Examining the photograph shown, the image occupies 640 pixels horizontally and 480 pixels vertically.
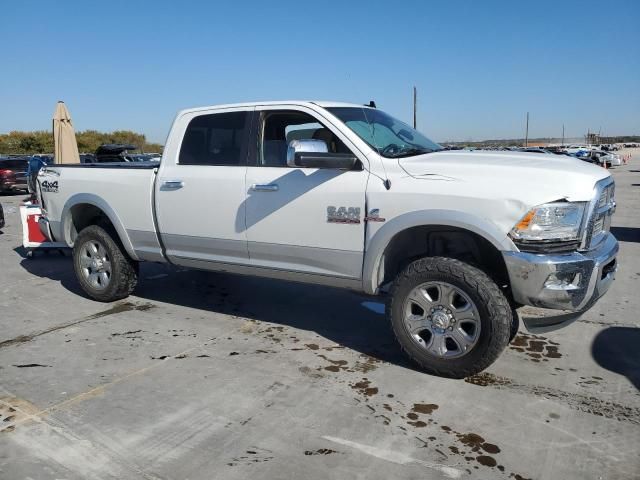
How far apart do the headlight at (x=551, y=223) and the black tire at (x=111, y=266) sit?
3969 mm

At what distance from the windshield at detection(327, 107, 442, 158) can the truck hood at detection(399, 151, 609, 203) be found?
36 centimetres

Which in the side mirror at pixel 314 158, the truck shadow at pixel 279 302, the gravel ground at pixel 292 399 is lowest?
the gravel ground at pixel 292 399

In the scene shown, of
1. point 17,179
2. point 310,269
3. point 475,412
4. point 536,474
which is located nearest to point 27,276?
point 310,269

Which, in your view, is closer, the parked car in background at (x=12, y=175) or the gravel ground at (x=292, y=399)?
the gravel ground at (x=292, y=399)

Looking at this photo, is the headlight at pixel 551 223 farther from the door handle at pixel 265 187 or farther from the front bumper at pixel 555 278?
the door handle at pixel 265 187

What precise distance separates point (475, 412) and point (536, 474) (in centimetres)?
63

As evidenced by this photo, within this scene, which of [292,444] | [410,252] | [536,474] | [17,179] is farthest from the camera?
[17,179]

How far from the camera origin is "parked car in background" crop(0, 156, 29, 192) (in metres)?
18.8

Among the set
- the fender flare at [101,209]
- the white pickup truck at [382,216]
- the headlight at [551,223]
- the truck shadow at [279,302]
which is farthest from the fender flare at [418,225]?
the fender flare at [101,209]

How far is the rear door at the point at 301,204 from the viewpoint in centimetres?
396

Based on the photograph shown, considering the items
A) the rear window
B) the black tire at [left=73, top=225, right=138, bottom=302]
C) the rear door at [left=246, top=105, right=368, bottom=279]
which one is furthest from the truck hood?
the rear window

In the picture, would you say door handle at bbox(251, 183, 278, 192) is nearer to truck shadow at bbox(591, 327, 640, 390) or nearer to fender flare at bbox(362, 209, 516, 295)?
fender flare at bbox(362, 209, 516, 295)

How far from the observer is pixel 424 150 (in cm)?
441

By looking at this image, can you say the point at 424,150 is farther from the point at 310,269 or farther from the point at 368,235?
the point at 310,269
